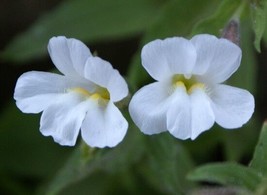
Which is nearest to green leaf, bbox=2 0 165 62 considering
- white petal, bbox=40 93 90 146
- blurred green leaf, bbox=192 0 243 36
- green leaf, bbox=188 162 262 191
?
blurred green leaf, bbox=192 0 243 36

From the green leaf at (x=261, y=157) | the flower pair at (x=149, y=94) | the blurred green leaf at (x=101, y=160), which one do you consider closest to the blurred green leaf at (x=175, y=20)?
the blurred green leaf at (x=101, y=160)

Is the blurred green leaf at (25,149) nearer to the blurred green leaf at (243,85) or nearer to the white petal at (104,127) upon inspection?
the blurred green leaf at (243,85)

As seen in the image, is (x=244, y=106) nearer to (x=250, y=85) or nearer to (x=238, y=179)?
(x=238, y=179)

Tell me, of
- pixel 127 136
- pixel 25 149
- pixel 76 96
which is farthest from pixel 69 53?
pixel 25 149

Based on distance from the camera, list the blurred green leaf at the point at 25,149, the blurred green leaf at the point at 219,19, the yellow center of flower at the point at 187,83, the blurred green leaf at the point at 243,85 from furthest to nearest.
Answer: the blurred green leaf at the point at 25,149 → the blurred green leaf at the point at 243,85 → the blurred green leaf at the point at 219,19 → the yellow center of flower at the point at 187,83

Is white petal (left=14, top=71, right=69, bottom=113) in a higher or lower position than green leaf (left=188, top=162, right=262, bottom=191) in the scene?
higher

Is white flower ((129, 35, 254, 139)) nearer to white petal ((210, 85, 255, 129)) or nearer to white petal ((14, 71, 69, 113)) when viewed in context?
white petal ((210, 85, 255, 129))
